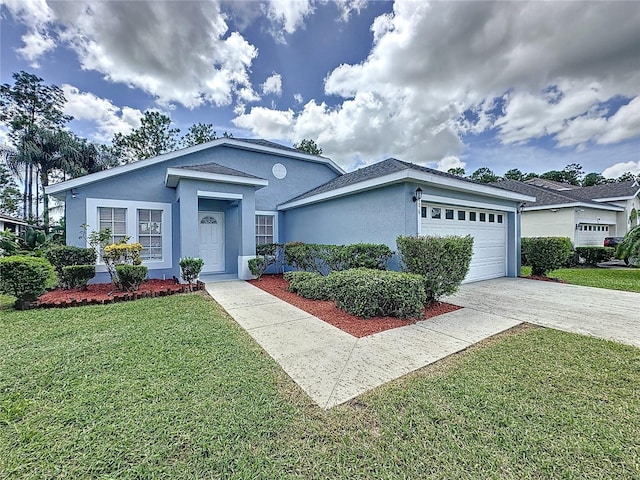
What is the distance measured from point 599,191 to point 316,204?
27.0 m

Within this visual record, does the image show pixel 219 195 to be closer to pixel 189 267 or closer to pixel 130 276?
pixel 189 267

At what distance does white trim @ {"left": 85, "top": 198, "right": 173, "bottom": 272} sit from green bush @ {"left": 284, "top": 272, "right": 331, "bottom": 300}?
17.0 ft

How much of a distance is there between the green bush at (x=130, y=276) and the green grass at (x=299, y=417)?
3540mm

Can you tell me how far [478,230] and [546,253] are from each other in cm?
346

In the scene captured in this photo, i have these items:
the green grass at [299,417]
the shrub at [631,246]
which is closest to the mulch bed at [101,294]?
the green grass at [299,417]

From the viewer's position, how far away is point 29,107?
69.1 ft

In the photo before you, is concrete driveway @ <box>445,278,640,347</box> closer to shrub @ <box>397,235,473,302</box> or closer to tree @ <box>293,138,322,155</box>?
shrub @ <box>397,235,473,302</box>

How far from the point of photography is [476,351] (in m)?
4.00

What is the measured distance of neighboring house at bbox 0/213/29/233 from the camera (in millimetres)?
18203

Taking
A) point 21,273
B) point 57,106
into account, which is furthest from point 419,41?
point 57,106

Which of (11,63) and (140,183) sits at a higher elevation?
(11,63)

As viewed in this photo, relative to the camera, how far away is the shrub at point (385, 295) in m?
5.50

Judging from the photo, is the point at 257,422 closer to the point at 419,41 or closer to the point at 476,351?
the point at 476,351

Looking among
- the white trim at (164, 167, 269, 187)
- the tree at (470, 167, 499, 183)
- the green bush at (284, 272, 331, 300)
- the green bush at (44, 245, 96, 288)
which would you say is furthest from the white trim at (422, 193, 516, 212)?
the tree at (470, 167, 499, 183)
